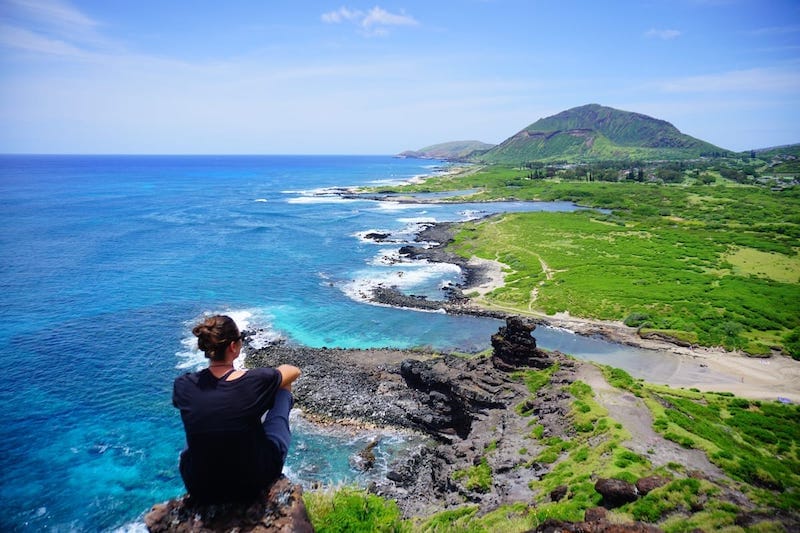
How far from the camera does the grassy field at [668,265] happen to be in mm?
52281

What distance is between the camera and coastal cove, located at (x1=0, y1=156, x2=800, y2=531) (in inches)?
1175

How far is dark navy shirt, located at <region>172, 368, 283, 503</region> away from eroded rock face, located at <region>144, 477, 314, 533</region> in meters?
0.20

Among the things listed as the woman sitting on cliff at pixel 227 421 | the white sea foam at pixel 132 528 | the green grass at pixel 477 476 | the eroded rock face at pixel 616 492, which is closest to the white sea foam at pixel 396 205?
the green grass at pixel 477 476

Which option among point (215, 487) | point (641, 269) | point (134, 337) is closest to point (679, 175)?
point (641, 269)

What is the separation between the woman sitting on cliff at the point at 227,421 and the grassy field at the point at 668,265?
177ft

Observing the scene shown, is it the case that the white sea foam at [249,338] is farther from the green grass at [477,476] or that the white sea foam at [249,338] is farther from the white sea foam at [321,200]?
the white sea foam at [321,200]

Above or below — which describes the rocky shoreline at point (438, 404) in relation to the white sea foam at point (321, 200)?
below

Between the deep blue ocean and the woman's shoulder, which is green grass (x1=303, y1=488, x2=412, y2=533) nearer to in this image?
the woman's shoulder

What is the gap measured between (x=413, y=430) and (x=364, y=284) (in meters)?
37.7

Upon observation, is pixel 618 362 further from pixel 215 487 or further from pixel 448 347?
pixel 215 487

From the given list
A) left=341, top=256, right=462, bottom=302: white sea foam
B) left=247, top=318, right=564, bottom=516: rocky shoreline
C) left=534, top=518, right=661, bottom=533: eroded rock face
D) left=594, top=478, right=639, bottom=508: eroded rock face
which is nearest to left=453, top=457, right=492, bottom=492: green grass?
left=247, top=318, right=564, bottom=516: rocky shoreline

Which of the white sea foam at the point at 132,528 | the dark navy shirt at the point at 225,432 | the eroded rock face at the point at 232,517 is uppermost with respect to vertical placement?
the dark navy shirt at the point at 225,432

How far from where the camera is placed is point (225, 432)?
537cm

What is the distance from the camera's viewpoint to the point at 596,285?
65250 mm
